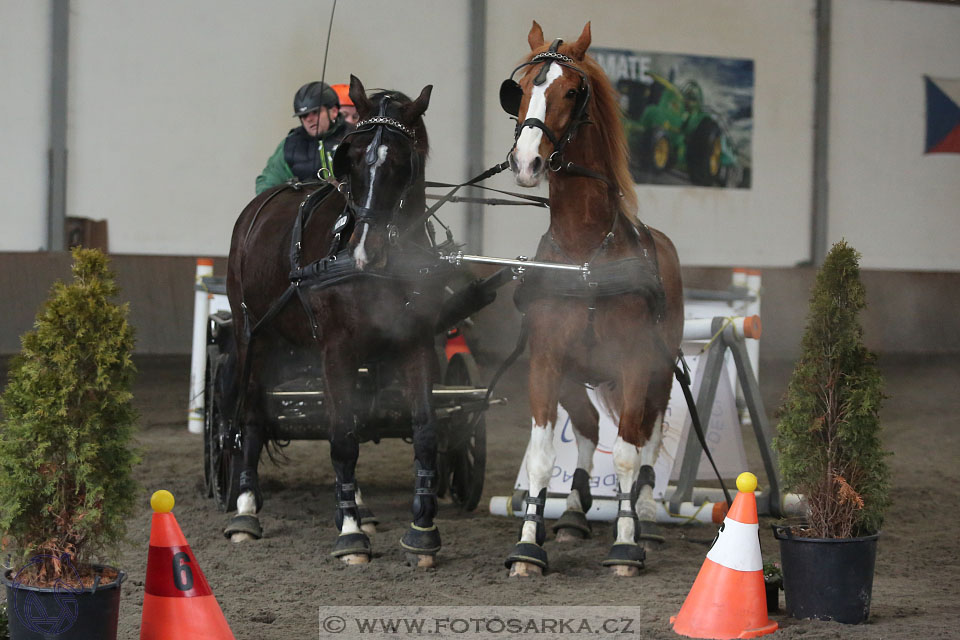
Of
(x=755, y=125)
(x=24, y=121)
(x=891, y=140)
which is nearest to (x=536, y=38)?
(x=24, y=121)

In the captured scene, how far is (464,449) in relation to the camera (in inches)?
207

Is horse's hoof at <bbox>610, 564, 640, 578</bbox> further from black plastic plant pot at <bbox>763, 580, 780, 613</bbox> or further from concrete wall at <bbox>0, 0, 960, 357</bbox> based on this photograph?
concrete wall at <bbox>0, 0, 960, 357</bbox>

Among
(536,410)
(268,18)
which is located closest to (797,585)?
(536,410)

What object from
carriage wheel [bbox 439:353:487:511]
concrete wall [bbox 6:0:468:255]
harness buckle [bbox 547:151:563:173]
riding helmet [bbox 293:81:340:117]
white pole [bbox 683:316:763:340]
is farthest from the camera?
concrete wall [bbox 6:0:468:255]

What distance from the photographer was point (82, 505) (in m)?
2.65

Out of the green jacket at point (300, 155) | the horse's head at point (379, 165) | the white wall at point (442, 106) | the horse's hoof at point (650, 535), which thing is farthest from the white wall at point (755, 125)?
the horse's head at point (379, 165)

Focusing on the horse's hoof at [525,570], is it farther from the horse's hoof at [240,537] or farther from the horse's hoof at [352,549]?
the horse's hoof at [240,537]

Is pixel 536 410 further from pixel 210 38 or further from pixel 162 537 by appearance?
pixel 210 38

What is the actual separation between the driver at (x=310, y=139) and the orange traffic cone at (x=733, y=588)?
105 inches

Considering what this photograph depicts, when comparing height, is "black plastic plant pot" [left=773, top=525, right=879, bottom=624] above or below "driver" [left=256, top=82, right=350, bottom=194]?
below

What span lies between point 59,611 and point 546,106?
218 centimetres

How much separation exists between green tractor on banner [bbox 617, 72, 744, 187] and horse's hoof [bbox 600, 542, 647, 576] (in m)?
7.15

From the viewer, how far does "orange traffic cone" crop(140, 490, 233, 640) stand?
2.77 metres

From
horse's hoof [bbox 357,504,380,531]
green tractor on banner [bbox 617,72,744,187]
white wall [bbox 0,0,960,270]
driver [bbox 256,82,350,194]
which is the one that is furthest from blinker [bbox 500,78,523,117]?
green tractor on banner [bbox 617,72,744,187]
